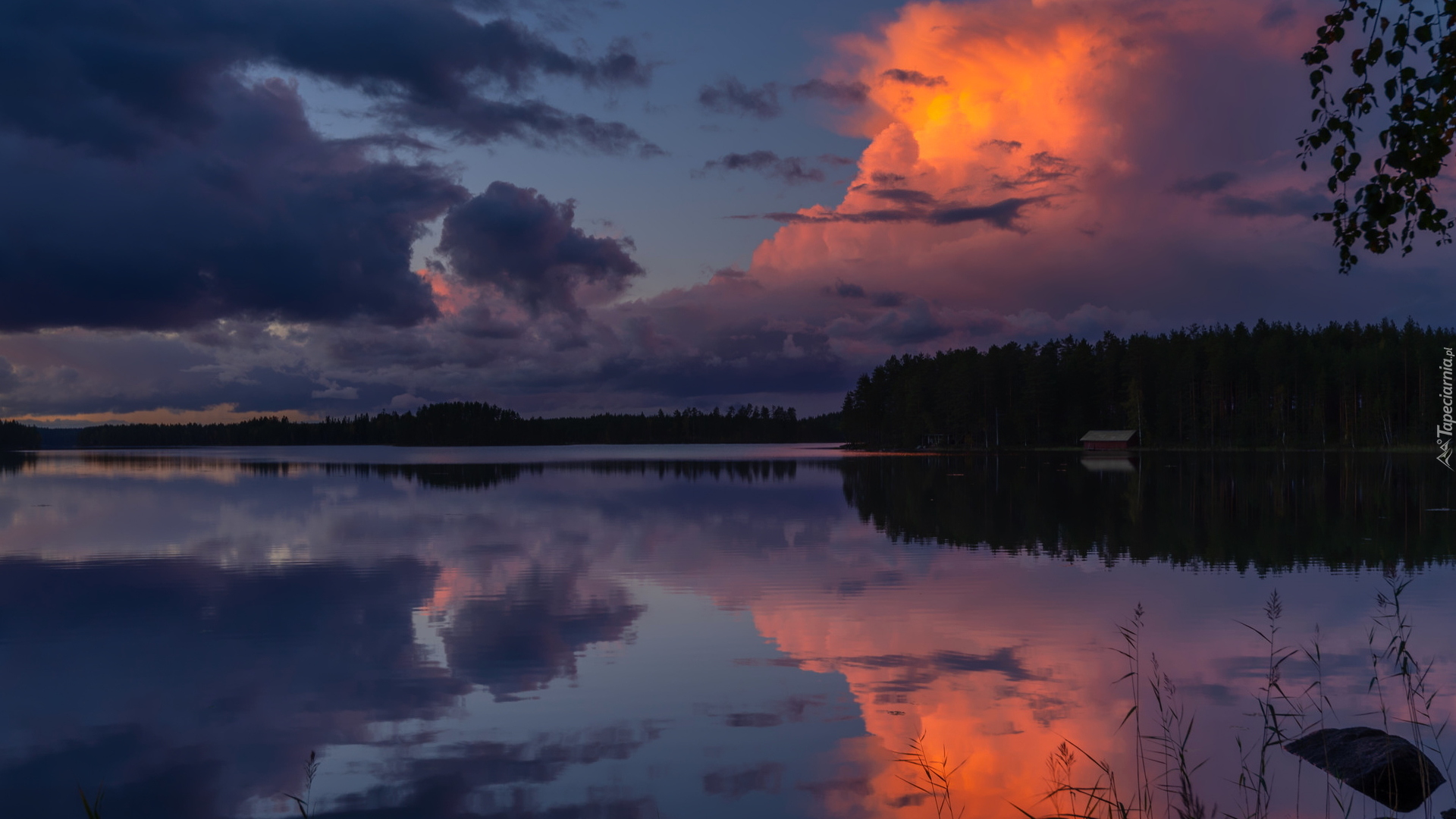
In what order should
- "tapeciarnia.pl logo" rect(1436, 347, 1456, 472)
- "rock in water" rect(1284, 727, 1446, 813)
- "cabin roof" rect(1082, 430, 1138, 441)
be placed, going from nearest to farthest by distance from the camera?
1. "rock in water" rect(1284, 727, 1446, 813)
2. "tapeciarnia.pl logo" rect(1436, 347, 1456, 472)
3. "cabin roof" rect(1082, 430, 1138, 441)

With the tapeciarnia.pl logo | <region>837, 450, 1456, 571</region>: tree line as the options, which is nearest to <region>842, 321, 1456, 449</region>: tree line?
the tapeciarnia.pl logo

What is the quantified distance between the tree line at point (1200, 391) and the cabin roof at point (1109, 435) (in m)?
6.33

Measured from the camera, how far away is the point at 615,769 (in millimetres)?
11117

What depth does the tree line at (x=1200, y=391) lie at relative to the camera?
13188 cm

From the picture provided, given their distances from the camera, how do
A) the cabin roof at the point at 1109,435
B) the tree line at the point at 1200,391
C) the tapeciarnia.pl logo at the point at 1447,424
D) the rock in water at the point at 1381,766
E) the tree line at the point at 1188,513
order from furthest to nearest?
the cabin roof at the point at 1109,435
the tree line at the point at 1200,391
the tapeciarnia.pl logo at the point at 1447,424
the tree line at the point at 1188,513
the rock in water at the point at 1381,766

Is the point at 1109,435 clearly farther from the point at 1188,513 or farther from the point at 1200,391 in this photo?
the point at 1188,513

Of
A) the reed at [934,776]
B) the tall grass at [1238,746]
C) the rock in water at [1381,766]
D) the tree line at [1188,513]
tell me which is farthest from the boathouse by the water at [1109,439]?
the reed at [934,776]

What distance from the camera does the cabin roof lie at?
142 m

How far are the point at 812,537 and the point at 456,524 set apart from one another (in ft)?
57.1

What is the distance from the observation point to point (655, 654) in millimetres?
16859

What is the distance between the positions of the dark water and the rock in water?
1.20 feet

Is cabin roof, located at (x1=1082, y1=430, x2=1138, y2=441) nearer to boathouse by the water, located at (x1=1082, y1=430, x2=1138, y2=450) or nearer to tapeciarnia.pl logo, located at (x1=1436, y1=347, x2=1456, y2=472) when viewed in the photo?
boathouse by the water, located at (x1=1082, y1=430, x2=1138, y2=450)

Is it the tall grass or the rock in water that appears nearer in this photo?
the tall grass

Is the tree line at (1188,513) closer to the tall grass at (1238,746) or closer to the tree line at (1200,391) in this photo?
the tall grass at (1238,746)
